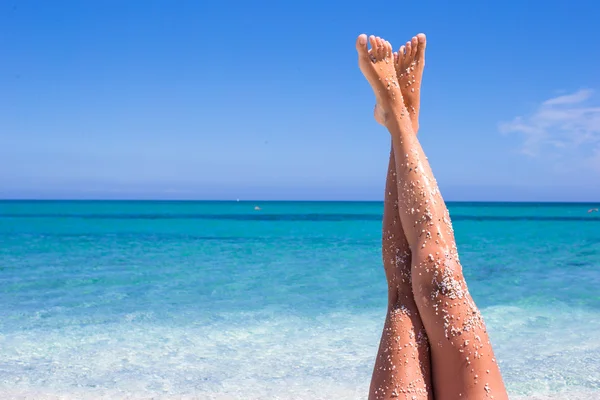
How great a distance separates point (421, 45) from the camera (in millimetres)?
2508

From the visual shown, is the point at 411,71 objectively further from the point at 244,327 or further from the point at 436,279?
the point at 244,327

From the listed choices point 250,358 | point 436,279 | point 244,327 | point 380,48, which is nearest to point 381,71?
point 380,48

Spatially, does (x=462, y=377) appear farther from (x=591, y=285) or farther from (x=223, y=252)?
(x=223, y=252)

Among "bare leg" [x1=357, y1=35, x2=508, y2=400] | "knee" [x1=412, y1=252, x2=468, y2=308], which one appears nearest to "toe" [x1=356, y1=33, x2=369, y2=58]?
"bare leg" [x1=357, y1=35, x2=508, y2=400]

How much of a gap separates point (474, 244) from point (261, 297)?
371 inches

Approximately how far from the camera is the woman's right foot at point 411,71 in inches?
98.5

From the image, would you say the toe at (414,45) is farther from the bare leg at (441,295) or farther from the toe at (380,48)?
the bare leg at (441,295)

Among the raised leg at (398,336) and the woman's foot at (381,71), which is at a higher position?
the woman's foot at (381,71)

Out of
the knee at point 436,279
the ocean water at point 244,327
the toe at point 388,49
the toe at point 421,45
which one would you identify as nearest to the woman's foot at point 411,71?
the toe at point 421,45

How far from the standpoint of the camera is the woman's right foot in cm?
250

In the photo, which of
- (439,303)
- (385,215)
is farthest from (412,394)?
(385,215)

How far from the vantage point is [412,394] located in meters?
2.03

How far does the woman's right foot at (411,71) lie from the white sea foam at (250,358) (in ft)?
6.86

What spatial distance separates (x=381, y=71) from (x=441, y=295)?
99 cm
